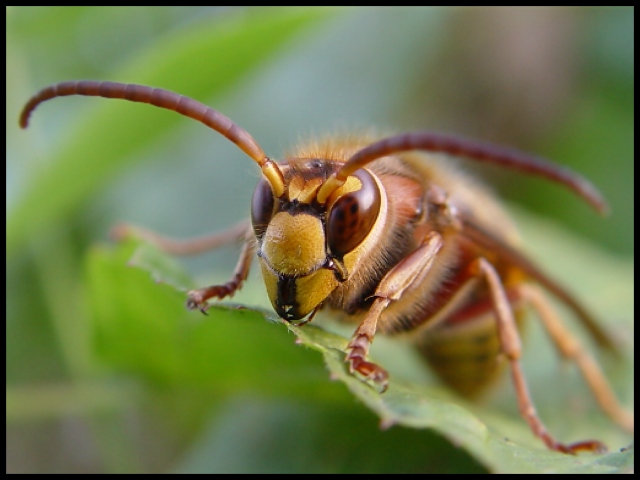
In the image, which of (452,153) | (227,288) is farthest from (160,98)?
(452,153)

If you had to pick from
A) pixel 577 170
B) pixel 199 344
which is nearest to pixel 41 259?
pixel 199 344

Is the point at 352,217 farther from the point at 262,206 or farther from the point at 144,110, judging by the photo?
the point at 144,110

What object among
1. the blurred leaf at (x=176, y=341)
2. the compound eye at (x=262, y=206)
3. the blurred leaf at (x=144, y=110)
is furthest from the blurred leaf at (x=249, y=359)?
the blurred leaf at (x=144, y=110)

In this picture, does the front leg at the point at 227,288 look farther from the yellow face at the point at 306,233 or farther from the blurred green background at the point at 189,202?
the yellow face at the point at 306,233

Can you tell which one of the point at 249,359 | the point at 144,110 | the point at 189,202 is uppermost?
the point at 144,110

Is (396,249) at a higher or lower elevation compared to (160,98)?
lower

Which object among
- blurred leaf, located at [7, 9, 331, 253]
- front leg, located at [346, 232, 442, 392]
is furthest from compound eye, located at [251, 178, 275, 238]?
blurred leaf, located at [7, 9, 331, 253]

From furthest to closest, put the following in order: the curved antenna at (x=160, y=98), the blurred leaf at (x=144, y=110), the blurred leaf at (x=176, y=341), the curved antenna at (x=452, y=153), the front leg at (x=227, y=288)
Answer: the blurred leaf at (x=144, y=110), the blurred leaf at (x=176, y=341), the front leg at (x=227, y=288), the curved antenna at (x=160, y=98), the curved antenna at (x=452, y=153)
